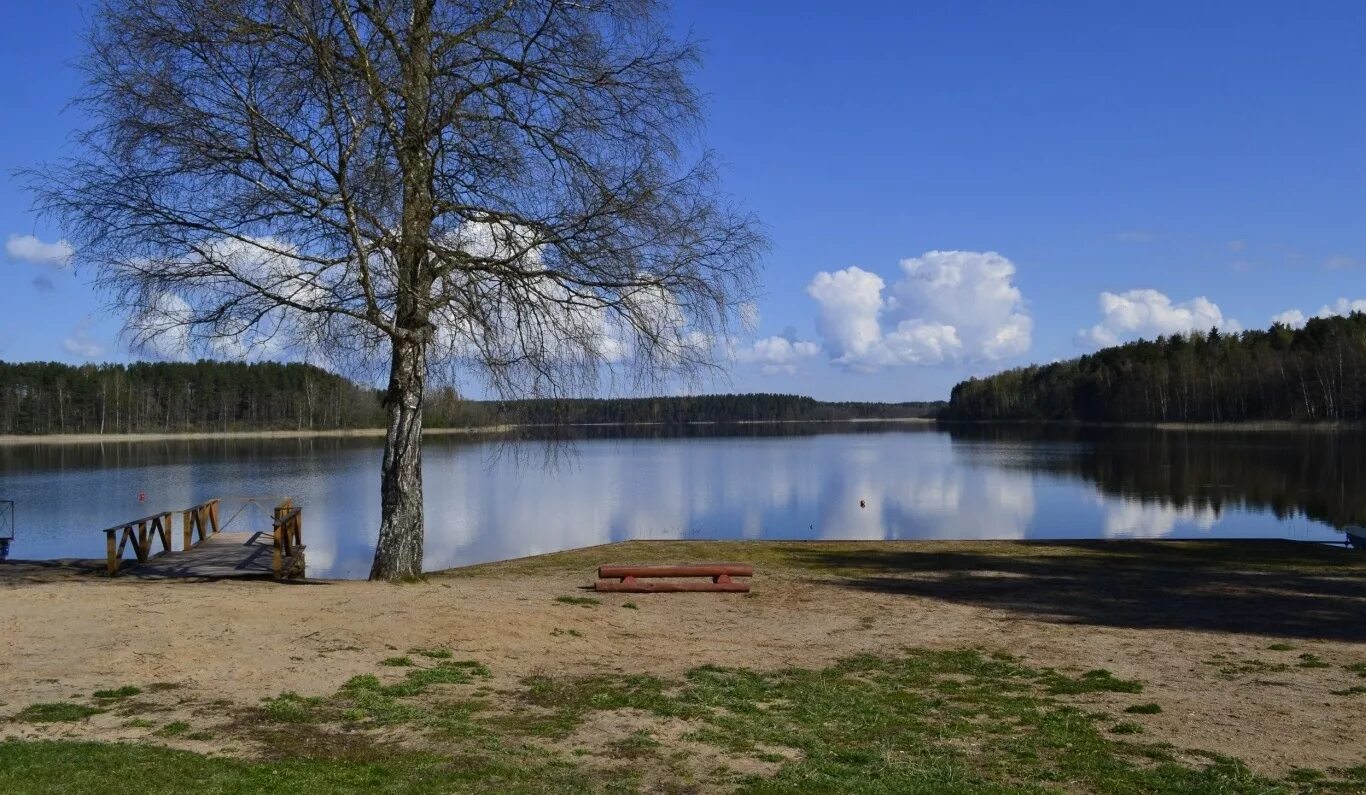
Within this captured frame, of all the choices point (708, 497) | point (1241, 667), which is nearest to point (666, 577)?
point (1241, 667)

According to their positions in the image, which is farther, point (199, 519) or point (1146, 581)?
point (199, 519)

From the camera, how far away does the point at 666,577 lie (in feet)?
46.4

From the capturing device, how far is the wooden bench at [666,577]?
13.8 metres

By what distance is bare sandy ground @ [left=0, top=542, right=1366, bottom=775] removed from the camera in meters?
7.98

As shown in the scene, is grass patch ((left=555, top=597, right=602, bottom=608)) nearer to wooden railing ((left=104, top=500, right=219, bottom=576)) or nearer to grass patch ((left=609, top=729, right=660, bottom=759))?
grass patch ((left=609, top=729, right=660, bottom=759))

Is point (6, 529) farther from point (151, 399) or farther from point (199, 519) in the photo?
point (151, 399)

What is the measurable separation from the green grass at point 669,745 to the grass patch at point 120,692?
1.11 metres

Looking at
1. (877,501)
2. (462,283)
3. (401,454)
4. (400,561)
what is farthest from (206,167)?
(877,501)

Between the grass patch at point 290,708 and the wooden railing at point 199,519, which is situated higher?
the wooden railing at point 199,519

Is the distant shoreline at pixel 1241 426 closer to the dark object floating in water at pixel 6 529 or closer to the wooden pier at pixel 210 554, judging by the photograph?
the wooden pier at pixel 210 554

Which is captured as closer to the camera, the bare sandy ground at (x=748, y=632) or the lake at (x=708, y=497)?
the bare sandy ground at (x=748, y=632)

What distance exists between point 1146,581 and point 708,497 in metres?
23.8

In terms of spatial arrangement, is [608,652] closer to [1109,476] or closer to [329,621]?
[329,621]

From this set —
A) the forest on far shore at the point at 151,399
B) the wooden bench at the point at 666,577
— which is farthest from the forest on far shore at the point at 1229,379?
the wooden bench at the point at 666,577
